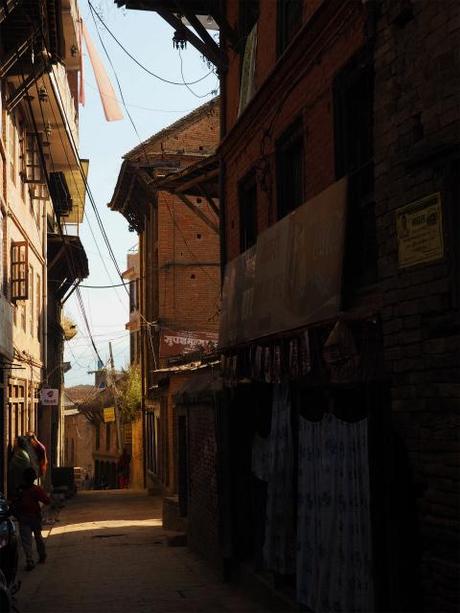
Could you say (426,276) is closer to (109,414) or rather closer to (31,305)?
(31,305)

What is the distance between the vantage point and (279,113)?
12.3m

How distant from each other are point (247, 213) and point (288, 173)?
2.60m

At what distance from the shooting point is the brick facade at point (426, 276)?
6.61m

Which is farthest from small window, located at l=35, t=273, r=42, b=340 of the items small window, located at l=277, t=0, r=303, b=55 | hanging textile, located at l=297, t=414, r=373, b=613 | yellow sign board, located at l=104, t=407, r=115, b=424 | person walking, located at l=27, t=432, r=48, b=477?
hanging textile, located at l=297, t=414, r=373, b=613

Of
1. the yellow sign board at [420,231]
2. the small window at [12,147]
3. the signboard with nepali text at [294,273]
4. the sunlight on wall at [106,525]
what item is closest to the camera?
the yellow sign board at [420,231]

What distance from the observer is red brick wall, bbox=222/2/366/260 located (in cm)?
1002

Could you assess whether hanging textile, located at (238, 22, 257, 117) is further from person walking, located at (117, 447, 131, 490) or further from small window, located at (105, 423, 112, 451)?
small window, located at (105, 423, 112, 451)

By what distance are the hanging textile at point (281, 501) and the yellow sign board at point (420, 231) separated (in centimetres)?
347

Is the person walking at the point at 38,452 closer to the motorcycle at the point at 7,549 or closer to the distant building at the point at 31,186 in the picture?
the distant building at the point at 31,186

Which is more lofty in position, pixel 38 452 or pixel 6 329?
pixel 6 329

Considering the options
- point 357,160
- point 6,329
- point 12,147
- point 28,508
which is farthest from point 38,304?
point 357,160

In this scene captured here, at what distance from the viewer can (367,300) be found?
8562mm

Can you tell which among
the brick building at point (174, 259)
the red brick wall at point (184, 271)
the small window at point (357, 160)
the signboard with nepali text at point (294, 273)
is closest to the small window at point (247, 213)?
the signboard with nepali text at point (294, 273)

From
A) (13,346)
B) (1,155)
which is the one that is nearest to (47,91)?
(1,155)
